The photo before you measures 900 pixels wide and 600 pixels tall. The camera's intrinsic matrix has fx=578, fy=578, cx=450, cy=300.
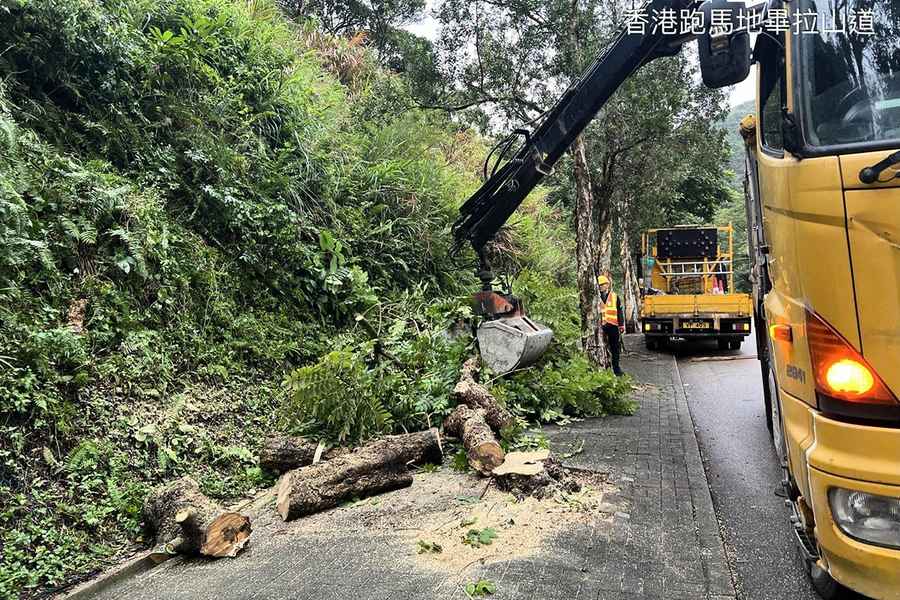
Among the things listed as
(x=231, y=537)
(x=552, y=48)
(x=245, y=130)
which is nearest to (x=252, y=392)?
(x=231, y=537)

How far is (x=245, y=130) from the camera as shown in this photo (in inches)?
312

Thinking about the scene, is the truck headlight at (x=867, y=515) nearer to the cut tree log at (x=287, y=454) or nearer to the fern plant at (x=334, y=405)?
the cut tree log at (x=287, y=454)

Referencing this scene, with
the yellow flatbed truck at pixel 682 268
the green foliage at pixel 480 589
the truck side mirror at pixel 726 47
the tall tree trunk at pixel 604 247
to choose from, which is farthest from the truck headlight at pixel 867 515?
the yellow flatbed truck at pixel 682 268

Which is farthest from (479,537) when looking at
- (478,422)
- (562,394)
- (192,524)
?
(562,394)

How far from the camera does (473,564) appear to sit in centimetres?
351

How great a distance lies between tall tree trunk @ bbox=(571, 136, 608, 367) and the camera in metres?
9.74

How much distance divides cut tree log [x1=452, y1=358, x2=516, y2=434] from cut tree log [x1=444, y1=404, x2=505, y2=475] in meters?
0.08

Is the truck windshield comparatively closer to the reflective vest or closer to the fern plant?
the fern plant

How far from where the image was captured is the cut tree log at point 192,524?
12.9 ft

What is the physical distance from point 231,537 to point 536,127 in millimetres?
5871

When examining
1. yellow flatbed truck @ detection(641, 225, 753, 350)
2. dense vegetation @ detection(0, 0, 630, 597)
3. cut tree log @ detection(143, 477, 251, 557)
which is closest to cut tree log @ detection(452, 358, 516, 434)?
dense vegetation @ detection(0, 0, 630, 597)

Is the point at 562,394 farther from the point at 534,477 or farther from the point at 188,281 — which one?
the point at 188,281

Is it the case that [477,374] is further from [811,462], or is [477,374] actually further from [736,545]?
[811,462]

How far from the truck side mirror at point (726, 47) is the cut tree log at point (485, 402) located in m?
3.62
